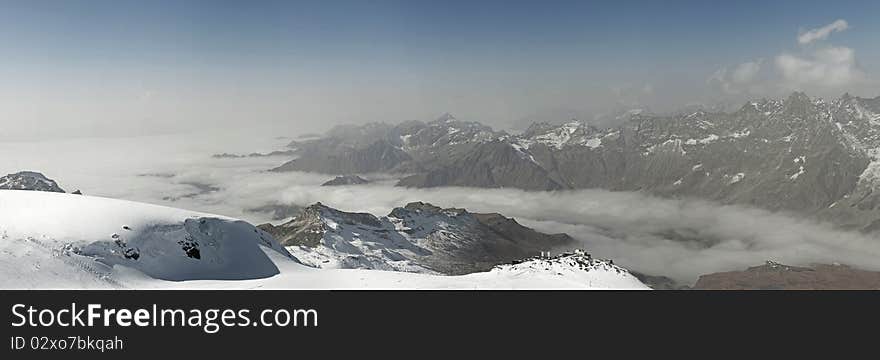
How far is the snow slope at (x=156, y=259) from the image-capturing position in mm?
36656

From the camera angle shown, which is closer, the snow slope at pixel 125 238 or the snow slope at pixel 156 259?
the snow slope at pixel 156 259

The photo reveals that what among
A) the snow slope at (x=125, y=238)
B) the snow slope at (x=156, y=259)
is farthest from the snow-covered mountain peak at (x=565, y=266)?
the snow slope at (x=125, y=238)

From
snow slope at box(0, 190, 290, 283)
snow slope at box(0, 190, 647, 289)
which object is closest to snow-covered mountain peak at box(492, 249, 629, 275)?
snow slope at box(0, 190, 647, 289)

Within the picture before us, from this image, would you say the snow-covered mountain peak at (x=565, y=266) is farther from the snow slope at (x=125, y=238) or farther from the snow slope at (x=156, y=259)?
the snow slope at (x=125, y=238)

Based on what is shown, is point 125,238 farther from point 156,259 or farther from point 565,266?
point 565,266

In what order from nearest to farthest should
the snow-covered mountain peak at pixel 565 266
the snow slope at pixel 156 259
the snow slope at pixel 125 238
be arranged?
the snow slope at pixel 156 259, the snow slope at pixel 125 238, the snow-covered mountain peak at pixel 565 266

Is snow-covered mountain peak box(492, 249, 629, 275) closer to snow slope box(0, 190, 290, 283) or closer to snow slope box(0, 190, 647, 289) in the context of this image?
snow slope box(0, 190, 647, 289)

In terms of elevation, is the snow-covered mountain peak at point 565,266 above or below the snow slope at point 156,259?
below

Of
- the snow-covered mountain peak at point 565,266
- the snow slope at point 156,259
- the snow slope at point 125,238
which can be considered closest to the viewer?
the snow slope at point 156,259

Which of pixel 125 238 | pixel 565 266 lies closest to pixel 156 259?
pixel 125 238

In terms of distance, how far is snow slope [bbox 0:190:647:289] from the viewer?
120ft

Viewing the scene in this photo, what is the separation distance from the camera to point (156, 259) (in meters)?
44.0
